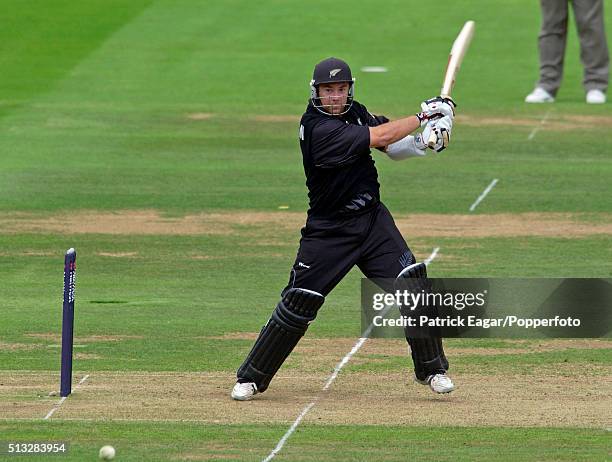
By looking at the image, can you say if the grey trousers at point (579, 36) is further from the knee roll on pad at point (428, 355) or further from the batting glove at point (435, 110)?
the knee roll on pad at point (428, 355)

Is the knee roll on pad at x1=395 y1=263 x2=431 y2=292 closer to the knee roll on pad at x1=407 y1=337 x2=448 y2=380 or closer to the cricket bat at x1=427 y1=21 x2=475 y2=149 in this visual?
the knee roll on pad at x1=407 y1=337 x2=448 y2=380

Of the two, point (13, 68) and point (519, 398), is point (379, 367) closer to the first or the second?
point (519, 398)

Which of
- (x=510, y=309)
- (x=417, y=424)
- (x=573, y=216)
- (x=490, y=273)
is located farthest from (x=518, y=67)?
(x=417, y=424)

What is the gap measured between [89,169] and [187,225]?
3.63 metres

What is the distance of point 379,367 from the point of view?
11.7 m

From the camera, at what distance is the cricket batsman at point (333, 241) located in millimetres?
10391

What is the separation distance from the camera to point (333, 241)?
10453 millimetres

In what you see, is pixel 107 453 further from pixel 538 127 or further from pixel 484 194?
pixel 538 127

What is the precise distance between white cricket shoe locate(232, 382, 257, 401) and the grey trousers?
15.3m

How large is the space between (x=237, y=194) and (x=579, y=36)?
755 centimetres

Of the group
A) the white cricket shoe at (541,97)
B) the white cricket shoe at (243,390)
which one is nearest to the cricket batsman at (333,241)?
the white cricket shoe at (243,390)

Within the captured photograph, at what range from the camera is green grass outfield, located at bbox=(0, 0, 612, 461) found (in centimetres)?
981

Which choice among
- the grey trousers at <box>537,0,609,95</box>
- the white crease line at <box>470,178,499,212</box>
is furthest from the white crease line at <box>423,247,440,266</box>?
the grey trousers at <box>537,0,609,95</box>

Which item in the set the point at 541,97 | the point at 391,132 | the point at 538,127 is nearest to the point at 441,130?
the point at 391,132
